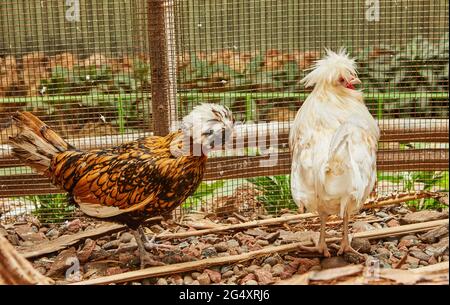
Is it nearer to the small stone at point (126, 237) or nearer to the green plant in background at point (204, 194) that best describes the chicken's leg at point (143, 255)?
the small stone at point (126, 237)

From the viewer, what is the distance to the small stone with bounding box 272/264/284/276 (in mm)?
2287

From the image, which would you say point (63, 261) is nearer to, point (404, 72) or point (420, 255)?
point (420, 255)

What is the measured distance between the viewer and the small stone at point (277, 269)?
229 cm

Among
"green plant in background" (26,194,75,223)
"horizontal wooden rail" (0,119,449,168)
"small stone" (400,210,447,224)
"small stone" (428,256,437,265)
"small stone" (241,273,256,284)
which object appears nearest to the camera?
"small stone" (428,256,437,265)

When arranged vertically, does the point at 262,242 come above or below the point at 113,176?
below

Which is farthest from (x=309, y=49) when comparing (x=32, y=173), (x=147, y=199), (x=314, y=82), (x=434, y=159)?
(x=32, y=173)

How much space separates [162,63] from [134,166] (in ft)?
2.25

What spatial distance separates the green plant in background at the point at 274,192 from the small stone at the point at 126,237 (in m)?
0.69

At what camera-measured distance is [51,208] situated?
120 inches

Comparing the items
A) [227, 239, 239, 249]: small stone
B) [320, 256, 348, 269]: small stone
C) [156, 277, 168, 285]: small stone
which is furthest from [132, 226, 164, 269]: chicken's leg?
[320, 256, 348, 269]: small stone

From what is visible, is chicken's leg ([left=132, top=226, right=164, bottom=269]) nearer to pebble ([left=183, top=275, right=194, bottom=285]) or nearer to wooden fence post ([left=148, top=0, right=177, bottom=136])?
pebble ([left=183, top=275, right=194, bottom=285])

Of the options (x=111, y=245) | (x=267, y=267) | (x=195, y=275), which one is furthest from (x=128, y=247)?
(x=267, y=267)

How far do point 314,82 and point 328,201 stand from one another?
57 cm

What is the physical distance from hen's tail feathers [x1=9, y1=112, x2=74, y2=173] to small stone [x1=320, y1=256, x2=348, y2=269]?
124 centimetres
